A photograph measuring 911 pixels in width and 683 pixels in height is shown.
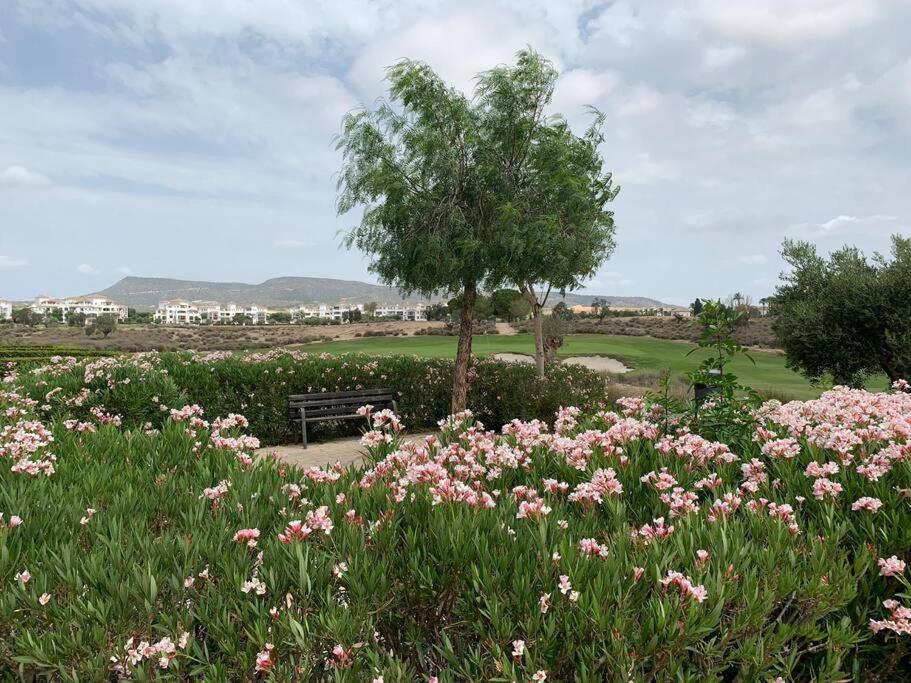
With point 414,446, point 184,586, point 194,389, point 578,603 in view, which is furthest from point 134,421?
point 578,603

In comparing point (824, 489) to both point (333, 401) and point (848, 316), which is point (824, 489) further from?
point (848, 316)

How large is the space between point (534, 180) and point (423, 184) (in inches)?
90.9

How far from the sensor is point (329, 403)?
38.9 feet

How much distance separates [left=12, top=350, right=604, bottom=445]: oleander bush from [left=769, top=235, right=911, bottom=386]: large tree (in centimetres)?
715

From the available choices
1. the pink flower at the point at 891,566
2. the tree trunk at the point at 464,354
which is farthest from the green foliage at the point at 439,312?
the pink flower at the point at 891,566

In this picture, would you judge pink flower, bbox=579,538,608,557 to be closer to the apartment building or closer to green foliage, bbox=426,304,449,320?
green foliage, bbox=426,304,449,320

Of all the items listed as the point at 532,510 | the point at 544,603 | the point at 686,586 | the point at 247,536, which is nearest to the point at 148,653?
the point at 247,536

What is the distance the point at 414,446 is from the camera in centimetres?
395

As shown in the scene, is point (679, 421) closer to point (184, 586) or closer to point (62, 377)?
point (184, 586)

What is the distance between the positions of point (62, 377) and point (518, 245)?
25.6ft

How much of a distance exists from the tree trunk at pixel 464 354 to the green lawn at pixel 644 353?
32.6ft

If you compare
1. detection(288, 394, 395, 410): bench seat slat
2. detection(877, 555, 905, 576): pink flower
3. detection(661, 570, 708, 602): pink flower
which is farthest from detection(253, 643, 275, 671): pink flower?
detection(288, 394, 395, 410): bench seat slat

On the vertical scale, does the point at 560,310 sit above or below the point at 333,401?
above

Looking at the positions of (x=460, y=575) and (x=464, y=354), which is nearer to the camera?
(x=460, y=575)
